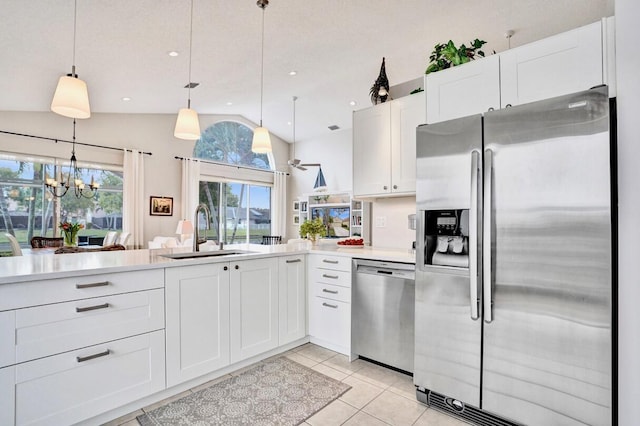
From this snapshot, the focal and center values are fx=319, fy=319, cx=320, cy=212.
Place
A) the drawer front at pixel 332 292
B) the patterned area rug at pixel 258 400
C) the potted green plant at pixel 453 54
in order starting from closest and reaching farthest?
the patterned area rug at pixel 258 400 → the potted green plant at pixel 453 54 → the drawer front at pixel 332 292

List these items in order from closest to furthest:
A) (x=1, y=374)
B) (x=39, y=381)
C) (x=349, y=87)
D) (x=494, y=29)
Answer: (x=1, y=374) < (x=39, y=381) < (x=494, y=29) < (x=349, y=87)

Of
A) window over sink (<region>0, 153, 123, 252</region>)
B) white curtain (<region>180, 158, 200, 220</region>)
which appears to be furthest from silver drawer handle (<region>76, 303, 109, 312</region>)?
white curtain (<region>180, 158, 200, 220</region>)

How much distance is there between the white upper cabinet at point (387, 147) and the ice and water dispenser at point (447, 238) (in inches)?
29.1

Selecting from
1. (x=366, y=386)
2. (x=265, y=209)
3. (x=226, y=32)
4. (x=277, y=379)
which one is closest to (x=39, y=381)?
(x=277, y=379)

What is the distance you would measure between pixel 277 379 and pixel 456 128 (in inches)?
84.7

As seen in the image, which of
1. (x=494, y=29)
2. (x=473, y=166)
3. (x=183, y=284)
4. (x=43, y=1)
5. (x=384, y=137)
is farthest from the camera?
(x=494, y=29)

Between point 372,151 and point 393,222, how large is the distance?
78cm

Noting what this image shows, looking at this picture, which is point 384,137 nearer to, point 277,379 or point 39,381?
point 277,379

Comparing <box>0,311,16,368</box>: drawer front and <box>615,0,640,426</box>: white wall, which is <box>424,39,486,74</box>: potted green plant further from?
<box>0,311,16,368</box>: drawer front

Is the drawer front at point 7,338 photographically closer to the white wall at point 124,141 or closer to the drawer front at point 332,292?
the drawer front at point 332,292

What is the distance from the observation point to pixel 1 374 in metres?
1.46

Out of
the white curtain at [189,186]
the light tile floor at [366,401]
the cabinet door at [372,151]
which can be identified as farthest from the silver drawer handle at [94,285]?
the white curtain at [189,186]

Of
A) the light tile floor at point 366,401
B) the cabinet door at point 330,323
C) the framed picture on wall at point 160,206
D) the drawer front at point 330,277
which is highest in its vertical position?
the framed picture on wall at point 160,206

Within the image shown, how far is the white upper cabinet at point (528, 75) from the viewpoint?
5.46ft
